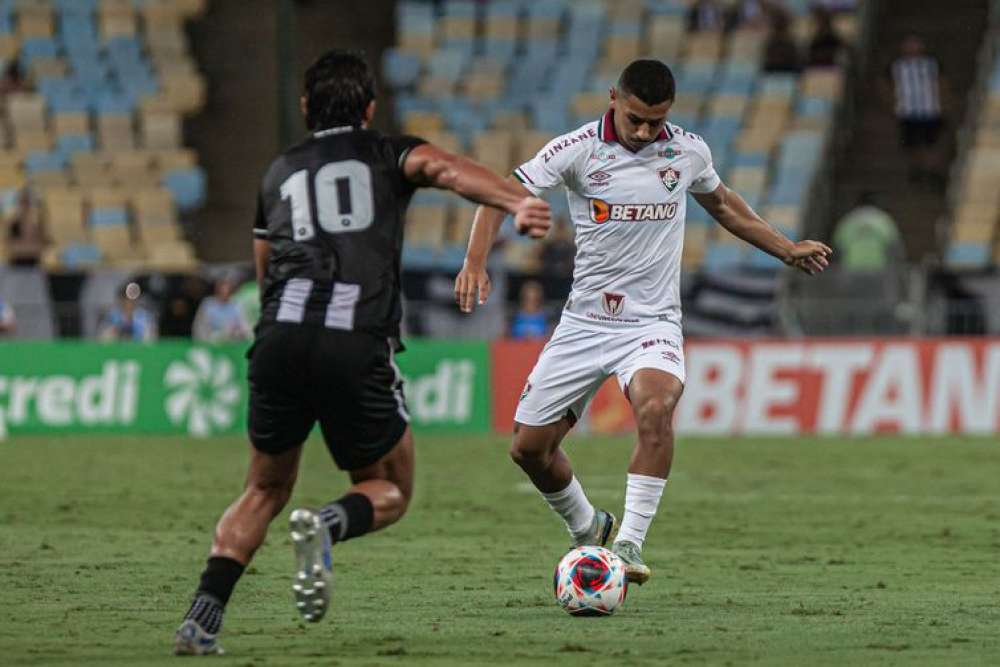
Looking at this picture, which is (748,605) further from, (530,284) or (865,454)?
(530,284)

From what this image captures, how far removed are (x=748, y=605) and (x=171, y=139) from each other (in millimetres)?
22597

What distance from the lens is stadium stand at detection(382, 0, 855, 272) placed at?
2789 cm

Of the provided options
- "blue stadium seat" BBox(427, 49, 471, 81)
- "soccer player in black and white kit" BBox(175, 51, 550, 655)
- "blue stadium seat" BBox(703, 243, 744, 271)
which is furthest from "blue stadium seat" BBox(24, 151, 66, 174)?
"soccer player in black and white kit" BBox(175, 51, 550, 655)

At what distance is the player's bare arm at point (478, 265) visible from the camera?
8648 millimetres

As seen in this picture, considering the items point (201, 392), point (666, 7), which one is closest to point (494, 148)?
point (666, 7)

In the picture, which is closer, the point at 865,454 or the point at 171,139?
the point at 865,454

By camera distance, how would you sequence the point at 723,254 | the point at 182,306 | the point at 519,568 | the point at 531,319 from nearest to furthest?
1. the point at 519,568
2. the point at 531,319
3. the point at 182,306
4. the point at 723,254

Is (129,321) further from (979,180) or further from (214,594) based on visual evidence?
(214,594)

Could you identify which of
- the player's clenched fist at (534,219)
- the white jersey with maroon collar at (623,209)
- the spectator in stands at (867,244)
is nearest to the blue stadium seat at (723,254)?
the spectator in stands at (867,244)

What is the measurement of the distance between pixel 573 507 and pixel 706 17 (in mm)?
21995

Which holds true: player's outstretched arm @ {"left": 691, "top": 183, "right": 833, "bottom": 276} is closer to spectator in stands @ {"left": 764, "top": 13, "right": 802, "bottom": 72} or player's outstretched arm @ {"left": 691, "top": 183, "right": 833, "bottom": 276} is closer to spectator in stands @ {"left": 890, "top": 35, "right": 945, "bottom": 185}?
spectator in stands @ {"left": 890, "top": 35, "right": 945, "bottom": 185}

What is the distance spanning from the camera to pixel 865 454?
19.6 m

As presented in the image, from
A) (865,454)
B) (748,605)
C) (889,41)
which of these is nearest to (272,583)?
(748,605)

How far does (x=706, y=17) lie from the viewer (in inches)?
1223
